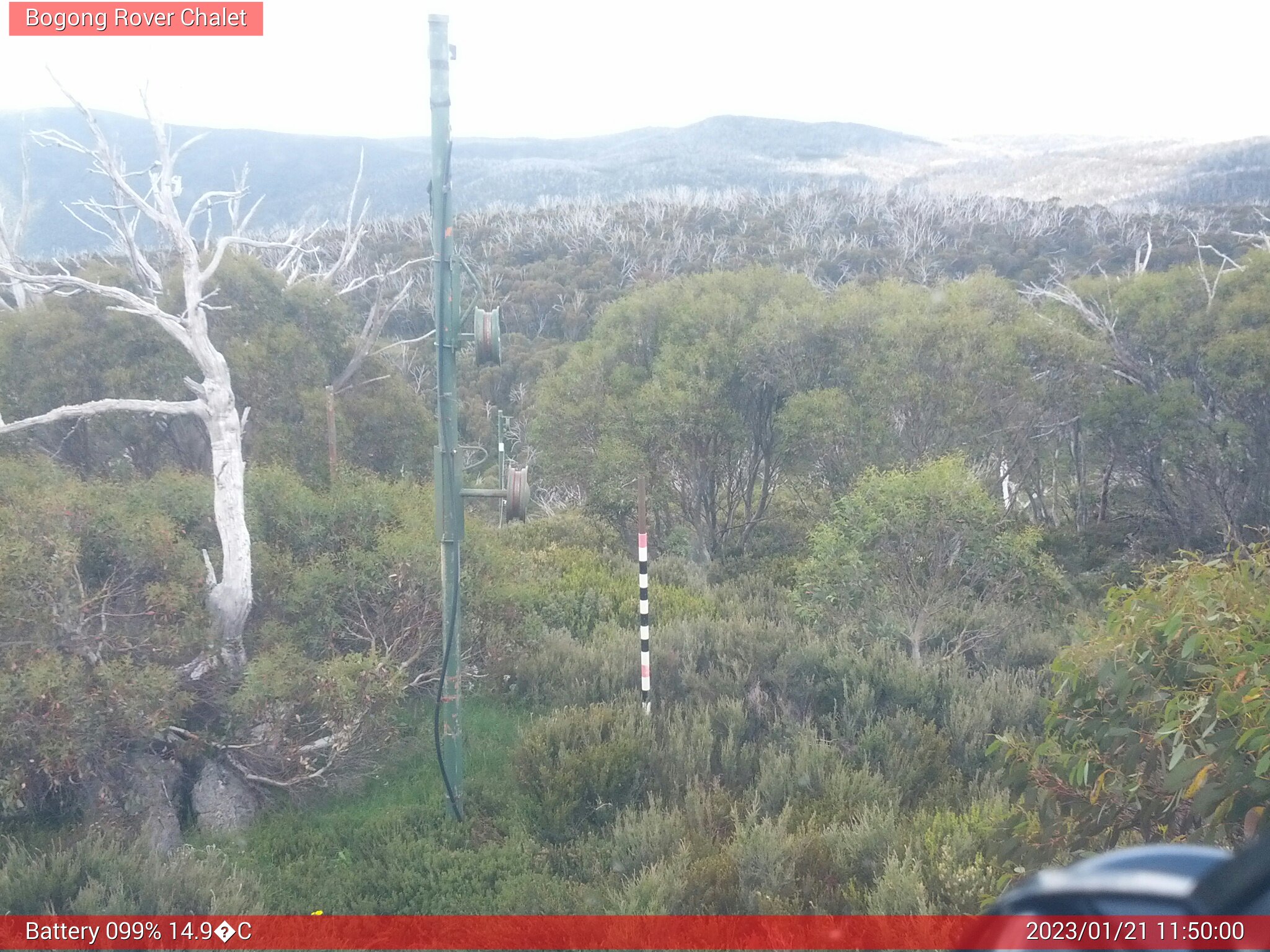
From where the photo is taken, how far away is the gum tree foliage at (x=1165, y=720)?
3387 millimetres

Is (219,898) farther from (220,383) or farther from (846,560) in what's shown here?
(846,560)

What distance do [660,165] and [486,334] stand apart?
80.9 m

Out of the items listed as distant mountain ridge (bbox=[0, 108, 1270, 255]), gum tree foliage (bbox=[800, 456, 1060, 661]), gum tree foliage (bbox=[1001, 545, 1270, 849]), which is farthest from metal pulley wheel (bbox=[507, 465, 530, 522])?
distant mountain ridge (bbox=[0, 108, 1270, 255])

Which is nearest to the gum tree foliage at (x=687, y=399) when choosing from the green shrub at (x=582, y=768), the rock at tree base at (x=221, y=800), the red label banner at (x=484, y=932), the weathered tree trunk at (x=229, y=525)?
the weathered tree trunk at (x=229, y=525)

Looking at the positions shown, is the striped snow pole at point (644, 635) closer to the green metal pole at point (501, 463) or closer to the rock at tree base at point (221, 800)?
the green metal pole at point (501, 463)

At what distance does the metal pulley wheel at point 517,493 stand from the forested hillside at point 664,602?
54.1 inches

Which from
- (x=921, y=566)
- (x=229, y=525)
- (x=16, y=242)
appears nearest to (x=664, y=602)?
(x=921, y=566)

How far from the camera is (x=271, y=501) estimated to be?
9383 mm

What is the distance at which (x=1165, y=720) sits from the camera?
370 centimetres

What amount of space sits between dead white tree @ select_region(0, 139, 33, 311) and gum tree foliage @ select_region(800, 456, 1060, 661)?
979 centimetres

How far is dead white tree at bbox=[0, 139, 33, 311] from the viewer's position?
15500mm

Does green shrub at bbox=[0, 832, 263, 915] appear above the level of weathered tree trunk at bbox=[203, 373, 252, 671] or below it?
below

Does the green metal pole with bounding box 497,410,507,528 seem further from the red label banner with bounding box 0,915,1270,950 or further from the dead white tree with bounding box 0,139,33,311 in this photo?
the dead white tree with bounding box 0,139,33,311

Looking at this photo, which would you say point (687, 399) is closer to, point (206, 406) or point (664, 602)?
point (664, 602)
